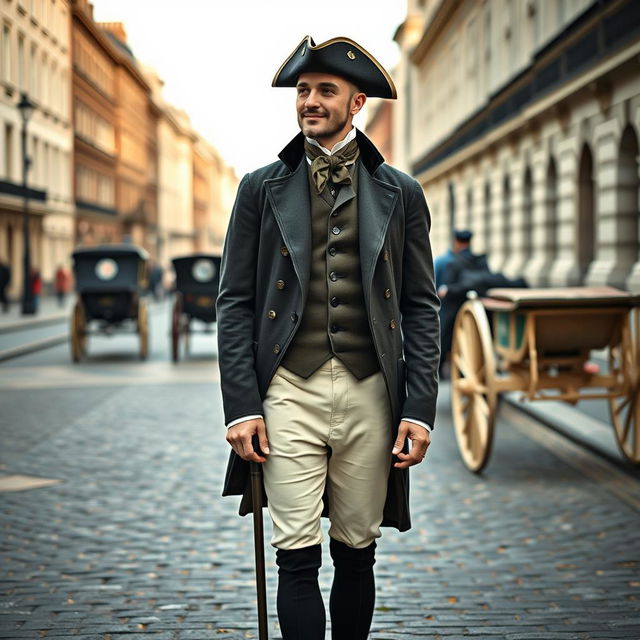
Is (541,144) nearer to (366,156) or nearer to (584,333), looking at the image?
(584,333)

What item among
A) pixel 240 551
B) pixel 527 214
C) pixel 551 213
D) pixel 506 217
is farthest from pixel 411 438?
pixel 506 217

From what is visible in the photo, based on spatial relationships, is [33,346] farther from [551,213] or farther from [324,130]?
[324,130]

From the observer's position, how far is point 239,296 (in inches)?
138

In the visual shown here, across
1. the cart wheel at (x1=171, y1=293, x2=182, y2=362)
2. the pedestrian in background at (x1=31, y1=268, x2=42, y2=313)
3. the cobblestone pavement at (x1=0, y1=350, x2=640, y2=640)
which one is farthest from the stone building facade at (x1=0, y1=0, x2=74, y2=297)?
the cobblestone pavement at (x1=0, y1=350, x2=640, y2=640)

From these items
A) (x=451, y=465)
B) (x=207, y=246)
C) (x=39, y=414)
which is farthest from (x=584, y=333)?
(x=207, y=246)

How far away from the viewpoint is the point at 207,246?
Result: 141625 millimetres

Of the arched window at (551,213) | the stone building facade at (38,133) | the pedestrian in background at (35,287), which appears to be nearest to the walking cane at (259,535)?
the arched window at (551,213)

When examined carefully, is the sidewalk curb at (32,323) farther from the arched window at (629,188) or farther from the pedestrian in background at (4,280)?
the arched window at (629,188)

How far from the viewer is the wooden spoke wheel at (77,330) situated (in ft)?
61.1

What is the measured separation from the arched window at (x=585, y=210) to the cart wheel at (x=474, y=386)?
13.6m

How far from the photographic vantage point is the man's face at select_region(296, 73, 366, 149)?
11.2 feet

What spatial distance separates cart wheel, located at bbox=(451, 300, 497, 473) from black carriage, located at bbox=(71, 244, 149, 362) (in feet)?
34.3

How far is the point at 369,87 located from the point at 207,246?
13903 centimetres

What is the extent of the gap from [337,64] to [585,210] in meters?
19.6
